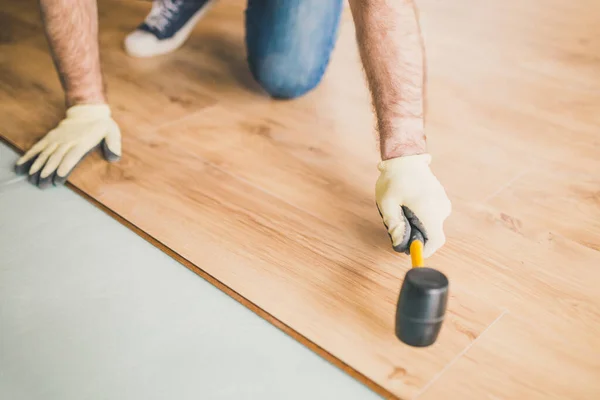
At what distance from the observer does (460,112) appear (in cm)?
165

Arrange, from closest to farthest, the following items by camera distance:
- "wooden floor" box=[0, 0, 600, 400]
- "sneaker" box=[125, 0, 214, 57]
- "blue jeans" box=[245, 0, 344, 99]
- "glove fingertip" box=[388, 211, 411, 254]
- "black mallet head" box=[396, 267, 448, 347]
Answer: "black mallet head" box=[396, 267, 448, 347] < "wooden floor" box=[0, 0, 600, 400] < "glove fingertip" box=[388, 211, 411, 254] < "blue jeans" box=[245, 0, 344, 99] < "sneaker" box=[125, 0, 214, 57]

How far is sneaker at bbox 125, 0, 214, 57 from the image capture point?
1.95 meters

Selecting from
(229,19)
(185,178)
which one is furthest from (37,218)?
(229,19)

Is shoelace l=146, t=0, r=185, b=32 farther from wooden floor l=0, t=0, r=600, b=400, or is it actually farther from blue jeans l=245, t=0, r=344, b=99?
blue jeans l=245, t=0, r=344, b=99

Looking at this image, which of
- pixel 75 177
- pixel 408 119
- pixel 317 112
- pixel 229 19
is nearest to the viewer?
pixel 408 119

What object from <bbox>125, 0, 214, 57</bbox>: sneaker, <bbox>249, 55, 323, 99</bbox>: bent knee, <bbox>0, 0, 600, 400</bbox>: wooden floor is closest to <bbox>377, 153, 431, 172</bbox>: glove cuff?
<bbox>0, 0, 600, 400</bbox>: wooden floor

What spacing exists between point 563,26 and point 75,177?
5.71ft

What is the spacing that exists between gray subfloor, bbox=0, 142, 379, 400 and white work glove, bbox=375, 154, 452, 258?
302mm

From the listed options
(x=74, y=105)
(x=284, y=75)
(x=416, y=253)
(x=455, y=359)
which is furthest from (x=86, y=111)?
(x=455, y=359)

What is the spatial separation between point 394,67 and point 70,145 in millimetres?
708

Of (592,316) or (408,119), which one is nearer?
(592,316)

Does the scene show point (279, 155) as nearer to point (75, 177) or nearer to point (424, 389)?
point (75, 177)

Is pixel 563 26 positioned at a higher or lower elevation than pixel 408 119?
lower

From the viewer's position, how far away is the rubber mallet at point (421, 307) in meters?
0.86
